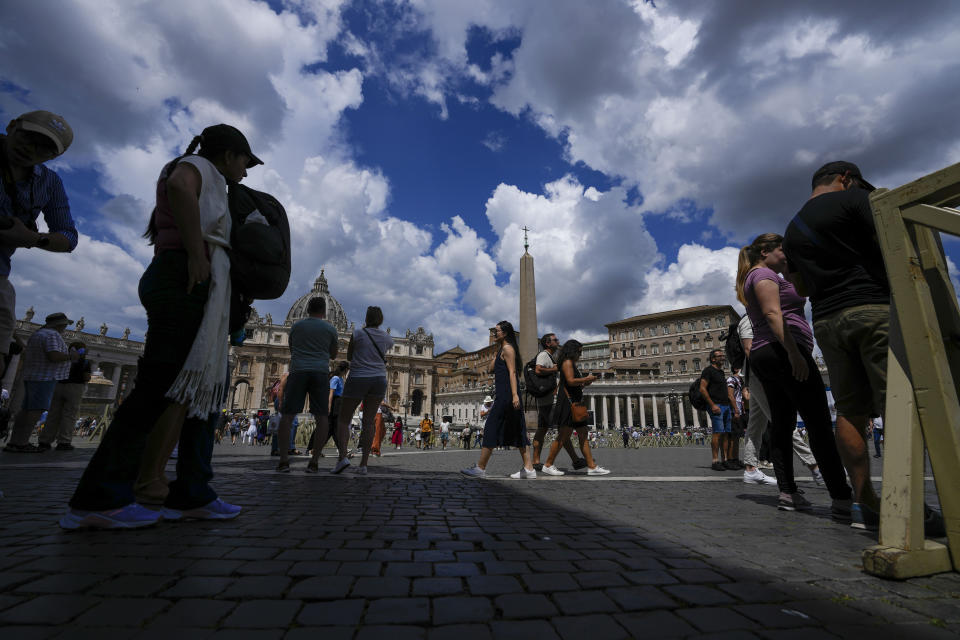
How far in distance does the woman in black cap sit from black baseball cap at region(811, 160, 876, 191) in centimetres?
391

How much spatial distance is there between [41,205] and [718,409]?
859 cm

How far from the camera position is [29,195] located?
294 cm

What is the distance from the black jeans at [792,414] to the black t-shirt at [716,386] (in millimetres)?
4194

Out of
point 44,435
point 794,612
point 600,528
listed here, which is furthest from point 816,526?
point 44,435

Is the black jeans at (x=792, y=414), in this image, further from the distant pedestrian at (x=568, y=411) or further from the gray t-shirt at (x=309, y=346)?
the gray t-shirt at (x=309, y=346)

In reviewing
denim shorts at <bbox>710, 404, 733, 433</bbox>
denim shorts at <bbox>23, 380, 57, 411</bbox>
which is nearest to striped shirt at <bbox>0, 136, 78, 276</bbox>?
denim shorts at <bbox>23, 380, 57, 411</bbox>

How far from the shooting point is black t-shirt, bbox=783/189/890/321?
2742 mm

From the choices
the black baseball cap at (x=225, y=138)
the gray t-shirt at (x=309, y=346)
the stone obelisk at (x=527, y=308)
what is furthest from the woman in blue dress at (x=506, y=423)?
the stone obelisk at (x=527, y=308)

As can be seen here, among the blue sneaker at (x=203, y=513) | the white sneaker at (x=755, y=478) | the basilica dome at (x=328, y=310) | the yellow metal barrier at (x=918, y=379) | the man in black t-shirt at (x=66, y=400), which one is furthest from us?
the basilica dome at (x=328, y=310)

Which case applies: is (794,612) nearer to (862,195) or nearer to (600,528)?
(600,528)

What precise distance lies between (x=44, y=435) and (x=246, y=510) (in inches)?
284

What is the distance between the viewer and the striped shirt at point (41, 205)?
2.88 metres

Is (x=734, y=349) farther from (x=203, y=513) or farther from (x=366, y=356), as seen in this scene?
(x=203, y=513)

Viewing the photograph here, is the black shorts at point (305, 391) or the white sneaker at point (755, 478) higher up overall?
the black shorts at point (305, 391)
